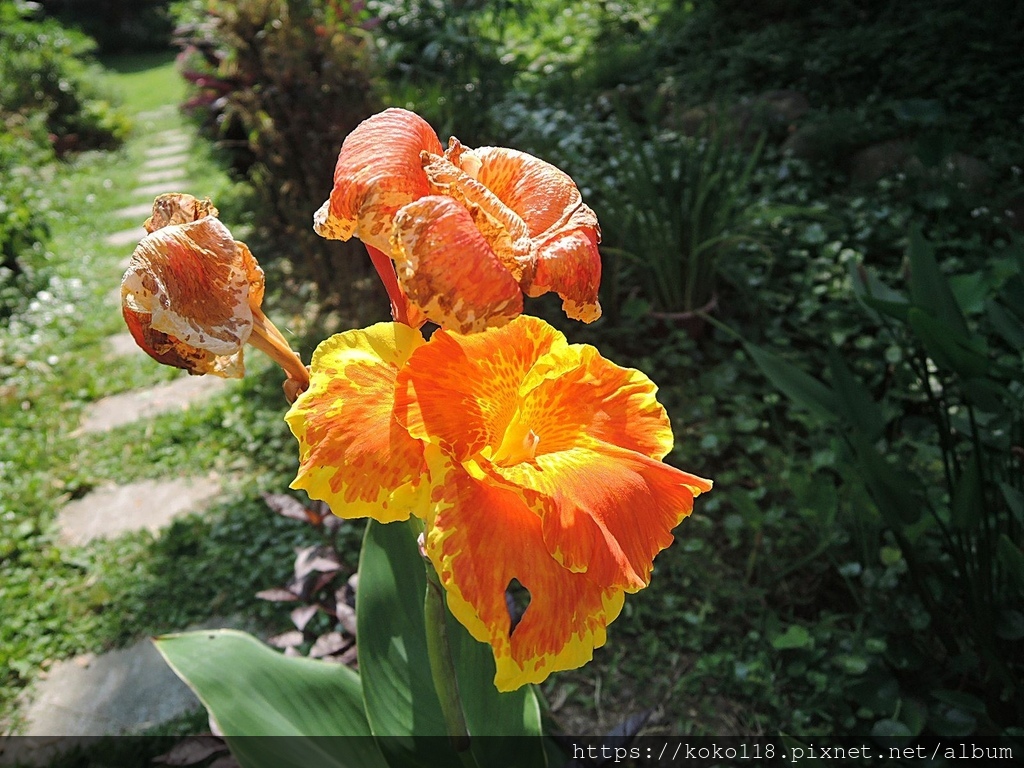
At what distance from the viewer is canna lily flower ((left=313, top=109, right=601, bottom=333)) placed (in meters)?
0.58

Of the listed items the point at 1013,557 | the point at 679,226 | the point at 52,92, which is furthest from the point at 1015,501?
the point at 52,92

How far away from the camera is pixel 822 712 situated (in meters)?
1.63

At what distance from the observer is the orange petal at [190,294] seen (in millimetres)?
677

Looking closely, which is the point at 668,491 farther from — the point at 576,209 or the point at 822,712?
the point at 822,712

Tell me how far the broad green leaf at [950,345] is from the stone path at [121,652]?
1.91 metres

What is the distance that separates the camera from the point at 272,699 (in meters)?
1.21

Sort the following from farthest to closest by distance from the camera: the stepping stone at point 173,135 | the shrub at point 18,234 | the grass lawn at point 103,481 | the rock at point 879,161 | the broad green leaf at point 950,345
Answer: the stepping stone at point 173,135 → the shrub at point 18,234 → the rock at point 879,161 → the grass lawn at point 103,481 → the broad green leaf at point 950,345

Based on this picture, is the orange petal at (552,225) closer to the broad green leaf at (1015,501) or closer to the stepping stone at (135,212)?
the broad green leaf at (1015,501)

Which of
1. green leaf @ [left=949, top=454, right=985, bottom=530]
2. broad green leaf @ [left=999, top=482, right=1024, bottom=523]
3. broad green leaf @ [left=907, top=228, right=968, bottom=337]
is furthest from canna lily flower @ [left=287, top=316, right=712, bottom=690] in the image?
broad green leaf @ [left=907, top=228, right=968, bottom=337]

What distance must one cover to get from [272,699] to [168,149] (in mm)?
6952

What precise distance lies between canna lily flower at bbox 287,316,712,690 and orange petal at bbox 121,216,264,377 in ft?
0.39

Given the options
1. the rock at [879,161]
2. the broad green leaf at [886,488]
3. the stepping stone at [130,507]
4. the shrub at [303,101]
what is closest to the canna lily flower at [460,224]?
the broad green leaf at [886,488]

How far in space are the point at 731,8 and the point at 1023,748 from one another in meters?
5.82

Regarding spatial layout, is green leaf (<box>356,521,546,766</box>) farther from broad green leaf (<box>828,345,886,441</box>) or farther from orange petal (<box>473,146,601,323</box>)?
broad green leaf (<box>828,345,886,441</box>)
